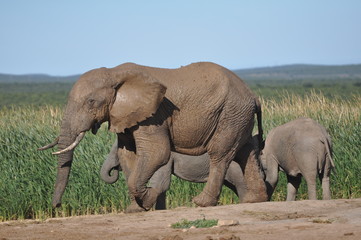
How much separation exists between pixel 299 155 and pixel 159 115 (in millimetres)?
2910

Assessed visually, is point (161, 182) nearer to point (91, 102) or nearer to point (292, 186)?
point (91, 102)

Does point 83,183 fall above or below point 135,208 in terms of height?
below

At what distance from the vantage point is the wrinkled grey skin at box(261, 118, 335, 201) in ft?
36.4

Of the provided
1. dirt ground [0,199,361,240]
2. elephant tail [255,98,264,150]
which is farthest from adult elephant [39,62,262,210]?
dirt ground [0,199,361,240]

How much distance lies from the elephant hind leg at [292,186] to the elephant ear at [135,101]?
3.63 m

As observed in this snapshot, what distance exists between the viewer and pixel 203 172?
10.9 metres

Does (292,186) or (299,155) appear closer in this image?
(299,155)

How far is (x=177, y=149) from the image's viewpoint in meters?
9.53

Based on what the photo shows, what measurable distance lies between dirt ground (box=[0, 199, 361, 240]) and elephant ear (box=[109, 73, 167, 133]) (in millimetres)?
1070

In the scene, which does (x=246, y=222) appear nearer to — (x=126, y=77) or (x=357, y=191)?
(x=126, y=77)

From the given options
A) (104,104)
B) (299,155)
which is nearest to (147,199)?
(104,104)

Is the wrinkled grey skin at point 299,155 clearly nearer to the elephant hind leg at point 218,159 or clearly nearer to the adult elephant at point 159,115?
the adult elephant at point 159,115

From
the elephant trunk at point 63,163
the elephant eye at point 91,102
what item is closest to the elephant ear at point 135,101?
the elephant eye at point 91,102

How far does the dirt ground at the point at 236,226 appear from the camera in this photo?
7.12 metres
